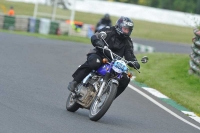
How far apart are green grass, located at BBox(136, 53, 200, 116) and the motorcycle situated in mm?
3009

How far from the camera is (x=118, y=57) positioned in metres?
10.3

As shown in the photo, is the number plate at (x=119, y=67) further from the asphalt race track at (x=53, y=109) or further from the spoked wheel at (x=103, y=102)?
the asphalt race track at (x=53, y=109)

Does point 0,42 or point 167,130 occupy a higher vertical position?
point 167,130

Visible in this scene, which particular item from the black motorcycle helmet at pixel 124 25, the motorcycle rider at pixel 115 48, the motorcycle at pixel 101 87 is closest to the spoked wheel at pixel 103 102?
the motorcycle at pixel 101 87

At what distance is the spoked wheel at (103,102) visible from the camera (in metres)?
9.74

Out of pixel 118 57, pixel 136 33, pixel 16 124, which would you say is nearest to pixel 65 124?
pixel 16 124

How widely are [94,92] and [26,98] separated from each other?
151 cm

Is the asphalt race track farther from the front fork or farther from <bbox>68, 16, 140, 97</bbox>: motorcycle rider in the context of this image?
<bbox>68, 16, 140, 97</bbox>: motorcycle rider

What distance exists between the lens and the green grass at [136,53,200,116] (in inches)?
563

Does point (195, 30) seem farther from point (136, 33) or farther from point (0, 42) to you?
point (136, 33)

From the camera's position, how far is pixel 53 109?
10.6 m

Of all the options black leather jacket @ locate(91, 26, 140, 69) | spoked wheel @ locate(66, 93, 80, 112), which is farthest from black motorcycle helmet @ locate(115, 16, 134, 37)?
spoked wheel @ locate(66, 93, 80, 112)

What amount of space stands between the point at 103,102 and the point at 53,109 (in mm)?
1069

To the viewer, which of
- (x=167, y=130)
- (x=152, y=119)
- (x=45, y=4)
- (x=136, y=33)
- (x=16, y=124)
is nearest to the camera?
(x=16, y=124)
